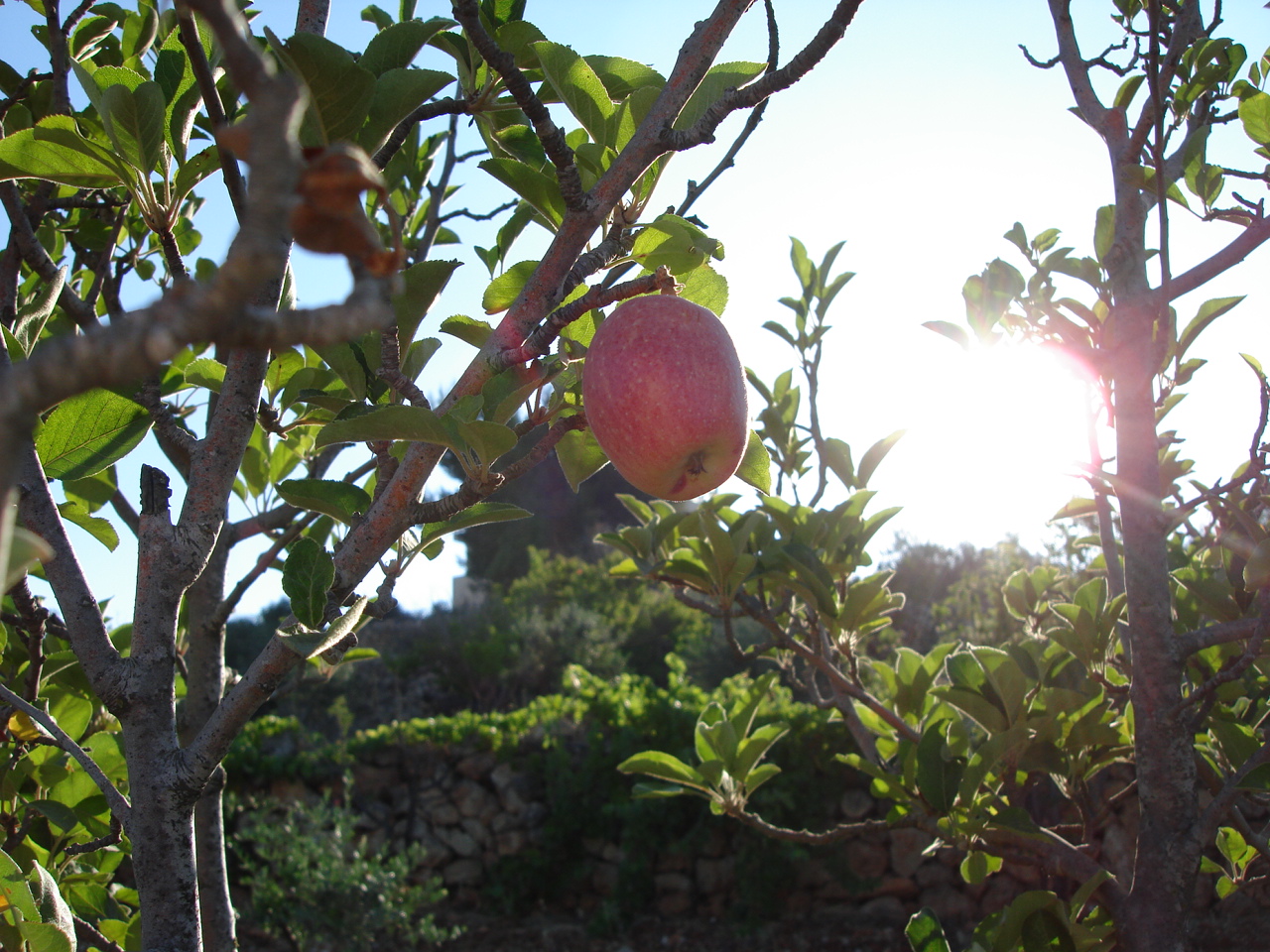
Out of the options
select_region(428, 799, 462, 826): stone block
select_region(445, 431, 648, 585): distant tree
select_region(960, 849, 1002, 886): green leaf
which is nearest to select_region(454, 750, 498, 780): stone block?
select_region(428, 799, 462, 826): stone block

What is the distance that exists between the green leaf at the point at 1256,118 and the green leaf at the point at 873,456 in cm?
91

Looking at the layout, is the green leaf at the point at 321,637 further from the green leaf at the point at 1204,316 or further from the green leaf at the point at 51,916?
the green leaf at the point at 1204,316

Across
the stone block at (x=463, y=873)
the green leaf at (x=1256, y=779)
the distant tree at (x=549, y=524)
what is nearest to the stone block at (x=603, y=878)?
the stone block at (x=463, y=873)

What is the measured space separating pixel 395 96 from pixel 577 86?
21cm

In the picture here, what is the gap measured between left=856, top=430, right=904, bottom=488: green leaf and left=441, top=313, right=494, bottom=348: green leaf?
1181 mm

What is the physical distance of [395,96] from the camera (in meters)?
0.89

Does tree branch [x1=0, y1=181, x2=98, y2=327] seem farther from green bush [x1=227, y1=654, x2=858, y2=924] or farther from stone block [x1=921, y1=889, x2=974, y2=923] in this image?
stone block [x1=921, y1=889, x2=974, y2=923]

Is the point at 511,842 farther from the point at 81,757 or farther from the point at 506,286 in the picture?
the point at 506,286

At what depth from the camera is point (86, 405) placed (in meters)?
0.98

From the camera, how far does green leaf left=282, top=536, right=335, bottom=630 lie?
932 millimetres

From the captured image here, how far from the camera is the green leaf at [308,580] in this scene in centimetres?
93

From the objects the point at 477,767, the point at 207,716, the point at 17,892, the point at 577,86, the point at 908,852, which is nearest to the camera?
the point at 17,892

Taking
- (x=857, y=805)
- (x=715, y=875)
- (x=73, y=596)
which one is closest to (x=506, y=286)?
(x=73, y=596)

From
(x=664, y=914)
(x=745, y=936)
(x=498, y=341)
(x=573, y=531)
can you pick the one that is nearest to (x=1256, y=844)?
(x=498, y=341)
